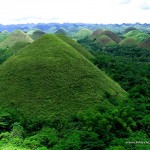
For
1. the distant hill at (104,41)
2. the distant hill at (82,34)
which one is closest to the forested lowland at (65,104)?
the distant hill at (104,41)

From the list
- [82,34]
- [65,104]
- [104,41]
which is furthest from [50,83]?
[82,34]

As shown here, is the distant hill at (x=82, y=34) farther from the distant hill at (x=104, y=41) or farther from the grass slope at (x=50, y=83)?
the grass slope at (x=50, y=83)

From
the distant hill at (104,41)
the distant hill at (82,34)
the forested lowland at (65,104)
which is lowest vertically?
the distant hill at (82,34)

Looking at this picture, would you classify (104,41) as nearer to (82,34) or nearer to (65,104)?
(82,34)

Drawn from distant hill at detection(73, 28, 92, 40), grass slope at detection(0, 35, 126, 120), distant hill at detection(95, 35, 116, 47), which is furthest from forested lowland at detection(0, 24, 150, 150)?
distant hill at detection(73, 28, 92, 40)

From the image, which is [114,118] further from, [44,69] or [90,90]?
[44,69]

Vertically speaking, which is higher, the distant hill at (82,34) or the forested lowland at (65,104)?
the forested lowland at (65,104)

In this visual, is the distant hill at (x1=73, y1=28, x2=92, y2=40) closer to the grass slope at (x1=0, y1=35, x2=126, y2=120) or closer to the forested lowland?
the forested lowland

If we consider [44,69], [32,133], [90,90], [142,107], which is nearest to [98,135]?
[32,133]
